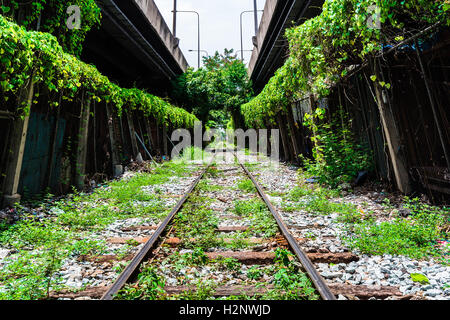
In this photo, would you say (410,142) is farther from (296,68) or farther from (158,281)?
(158,281)

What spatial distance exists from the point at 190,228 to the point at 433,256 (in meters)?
2.76

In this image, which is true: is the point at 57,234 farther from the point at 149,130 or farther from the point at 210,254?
the point at 149,130

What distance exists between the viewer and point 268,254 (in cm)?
257

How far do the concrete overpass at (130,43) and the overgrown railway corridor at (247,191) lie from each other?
298 millimetres

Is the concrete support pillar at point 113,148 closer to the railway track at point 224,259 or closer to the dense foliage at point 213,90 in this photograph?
the railway track at point 224,259

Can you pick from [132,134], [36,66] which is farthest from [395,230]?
[132,134]

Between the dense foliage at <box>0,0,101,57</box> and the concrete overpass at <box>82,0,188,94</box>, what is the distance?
176 centimetres

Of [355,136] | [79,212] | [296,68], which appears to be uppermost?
[296,68]

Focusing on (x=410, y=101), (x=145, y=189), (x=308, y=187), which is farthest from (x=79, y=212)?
(x=410, y=101)

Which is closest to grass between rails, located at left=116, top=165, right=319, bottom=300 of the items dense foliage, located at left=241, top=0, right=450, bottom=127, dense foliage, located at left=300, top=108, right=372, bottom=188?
dense foliage, located at left=300, top=108, right=372, bottom=188

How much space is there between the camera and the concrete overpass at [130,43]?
837 cm

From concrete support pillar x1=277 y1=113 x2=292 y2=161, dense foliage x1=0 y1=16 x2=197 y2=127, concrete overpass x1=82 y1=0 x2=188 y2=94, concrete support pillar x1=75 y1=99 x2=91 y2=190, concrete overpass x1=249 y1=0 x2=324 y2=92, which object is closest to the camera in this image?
dense foliage x1=0 y1=16 x2=197 y2=127

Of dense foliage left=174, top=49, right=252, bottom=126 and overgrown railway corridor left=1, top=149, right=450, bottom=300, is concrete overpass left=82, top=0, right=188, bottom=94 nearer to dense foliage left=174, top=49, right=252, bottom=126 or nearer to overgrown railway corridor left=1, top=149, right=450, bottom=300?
dense foliage left=174, top=49, right=252, bottom=126

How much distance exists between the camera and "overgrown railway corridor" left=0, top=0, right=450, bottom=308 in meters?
2.12
